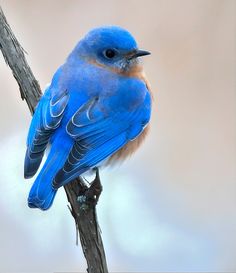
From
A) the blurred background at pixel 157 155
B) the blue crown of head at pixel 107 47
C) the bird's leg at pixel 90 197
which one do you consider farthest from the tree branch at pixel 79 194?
the blurred background at pixel 157 155

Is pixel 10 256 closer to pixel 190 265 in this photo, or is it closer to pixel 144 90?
pixel 190 265

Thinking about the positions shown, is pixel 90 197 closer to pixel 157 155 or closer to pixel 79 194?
pixel 79 194

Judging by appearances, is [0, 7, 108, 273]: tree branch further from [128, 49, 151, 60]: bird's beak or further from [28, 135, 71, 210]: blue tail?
[128, 49, 151, 60]: bird's beak

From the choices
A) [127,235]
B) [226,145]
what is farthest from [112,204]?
[226,145]

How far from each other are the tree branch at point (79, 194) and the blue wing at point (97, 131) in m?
0.10

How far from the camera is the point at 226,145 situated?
7.47 m

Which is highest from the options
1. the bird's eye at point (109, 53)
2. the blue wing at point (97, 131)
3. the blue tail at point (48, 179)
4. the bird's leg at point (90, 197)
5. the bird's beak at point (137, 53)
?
the bird's eye at point (109, 53)

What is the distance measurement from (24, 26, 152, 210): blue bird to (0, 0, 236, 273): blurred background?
4.71 feet

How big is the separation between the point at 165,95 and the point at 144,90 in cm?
211

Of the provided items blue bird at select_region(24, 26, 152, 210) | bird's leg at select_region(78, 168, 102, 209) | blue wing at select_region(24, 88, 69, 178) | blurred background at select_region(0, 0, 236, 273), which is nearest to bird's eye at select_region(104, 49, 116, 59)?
blue bird at select_region(24, 26, 152, 210)

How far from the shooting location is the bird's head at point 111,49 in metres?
5.27

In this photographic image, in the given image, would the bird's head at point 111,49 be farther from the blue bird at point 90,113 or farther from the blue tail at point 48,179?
the blue tail at point 48,179

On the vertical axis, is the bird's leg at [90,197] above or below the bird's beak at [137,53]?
below

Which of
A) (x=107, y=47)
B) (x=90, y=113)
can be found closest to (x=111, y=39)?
(x=107, y=47)
